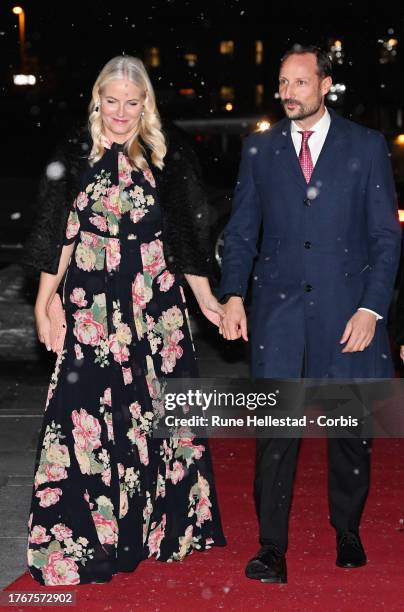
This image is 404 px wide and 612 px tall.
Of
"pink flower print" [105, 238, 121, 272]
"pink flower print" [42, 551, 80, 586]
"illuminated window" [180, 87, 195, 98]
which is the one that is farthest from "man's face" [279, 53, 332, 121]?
"illuminated window" [180, 87, 195, 98]

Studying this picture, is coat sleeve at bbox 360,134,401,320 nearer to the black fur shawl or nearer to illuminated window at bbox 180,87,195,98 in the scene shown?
the black fur shawl

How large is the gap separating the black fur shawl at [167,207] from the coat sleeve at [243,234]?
11 cm

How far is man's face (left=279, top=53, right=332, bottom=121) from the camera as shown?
15.7ft

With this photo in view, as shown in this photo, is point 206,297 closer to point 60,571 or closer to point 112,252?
point 112,252

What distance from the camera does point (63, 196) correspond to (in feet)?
15.9

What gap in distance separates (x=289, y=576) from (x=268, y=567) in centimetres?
13

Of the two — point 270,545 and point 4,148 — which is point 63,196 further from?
A: point 4,148

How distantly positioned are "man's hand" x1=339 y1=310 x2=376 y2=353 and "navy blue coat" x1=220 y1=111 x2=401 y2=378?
0.05 m

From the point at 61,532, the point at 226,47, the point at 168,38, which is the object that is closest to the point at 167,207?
the point at 61,532

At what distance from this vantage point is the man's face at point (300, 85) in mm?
4789

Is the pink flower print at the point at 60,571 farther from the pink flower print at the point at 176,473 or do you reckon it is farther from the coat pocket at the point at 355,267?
the coat pocket at the point at 355,267

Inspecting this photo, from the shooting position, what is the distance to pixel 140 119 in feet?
16.0

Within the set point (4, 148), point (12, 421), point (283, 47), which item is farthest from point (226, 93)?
point (12, 421)

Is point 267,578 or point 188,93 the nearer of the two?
point 267,578
